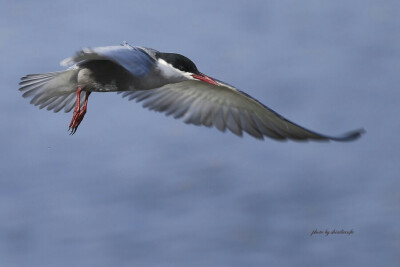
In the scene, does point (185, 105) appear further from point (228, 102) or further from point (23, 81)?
point (23, 81)

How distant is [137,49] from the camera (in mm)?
5629

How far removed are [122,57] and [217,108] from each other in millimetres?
1281

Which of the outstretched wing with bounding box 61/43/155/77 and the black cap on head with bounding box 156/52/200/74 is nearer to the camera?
the outstretched wing with bounding box 61/43/155/77

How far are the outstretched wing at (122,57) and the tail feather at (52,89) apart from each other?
1.19ft

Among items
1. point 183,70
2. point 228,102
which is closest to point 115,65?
point 183,70

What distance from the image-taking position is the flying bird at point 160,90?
5.37 metres

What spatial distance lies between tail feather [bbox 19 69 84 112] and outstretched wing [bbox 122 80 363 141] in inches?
16.9

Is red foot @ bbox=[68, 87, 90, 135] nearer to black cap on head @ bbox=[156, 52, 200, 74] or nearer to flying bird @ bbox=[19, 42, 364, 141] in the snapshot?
flying bird @ bbox=[19, 42, 364, 141]

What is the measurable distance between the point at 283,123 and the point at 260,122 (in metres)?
0.28

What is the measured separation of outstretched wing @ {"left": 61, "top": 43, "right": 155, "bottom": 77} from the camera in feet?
16.6

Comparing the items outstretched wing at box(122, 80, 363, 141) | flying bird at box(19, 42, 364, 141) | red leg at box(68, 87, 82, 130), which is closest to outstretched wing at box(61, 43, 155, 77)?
flying bird at box(19, 42, 364, 141)

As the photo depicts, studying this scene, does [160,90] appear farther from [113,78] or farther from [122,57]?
[122,57]

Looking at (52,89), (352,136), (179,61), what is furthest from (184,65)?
(352,136)

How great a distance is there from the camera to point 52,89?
605cm
